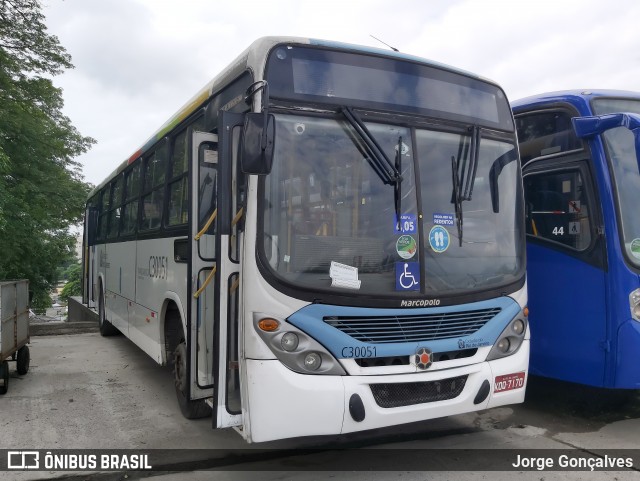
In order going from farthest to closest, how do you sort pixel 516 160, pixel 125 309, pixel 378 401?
pixel 125 309
pixel 516 160
pixel 378 401

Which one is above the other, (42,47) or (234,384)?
(42,47)

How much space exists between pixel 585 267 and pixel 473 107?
1.88 m

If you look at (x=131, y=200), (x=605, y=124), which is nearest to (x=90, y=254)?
(x=131, y=200)

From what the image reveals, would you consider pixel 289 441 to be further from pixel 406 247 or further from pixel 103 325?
pixel 103 325

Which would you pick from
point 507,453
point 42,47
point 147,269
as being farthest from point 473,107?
point 42,47

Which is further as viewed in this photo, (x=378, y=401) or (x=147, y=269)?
(x=147, y=269)

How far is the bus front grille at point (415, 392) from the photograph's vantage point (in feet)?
11.9

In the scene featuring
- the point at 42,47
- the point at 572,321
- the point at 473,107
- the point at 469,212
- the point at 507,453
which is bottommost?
the point at 507,453

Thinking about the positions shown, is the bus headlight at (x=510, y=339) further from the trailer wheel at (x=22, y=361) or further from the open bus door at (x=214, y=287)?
the trailer wheel at (x=22, y=361)

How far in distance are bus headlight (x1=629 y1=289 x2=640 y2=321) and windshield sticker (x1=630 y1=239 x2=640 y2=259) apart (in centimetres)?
32

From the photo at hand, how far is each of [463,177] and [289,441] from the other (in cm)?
271

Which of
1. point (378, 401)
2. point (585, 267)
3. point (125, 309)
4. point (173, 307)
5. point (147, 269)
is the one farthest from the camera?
point (125, 309)

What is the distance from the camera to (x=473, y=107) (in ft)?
14.7

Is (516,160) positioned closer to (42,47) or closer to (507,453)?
(507,453)
